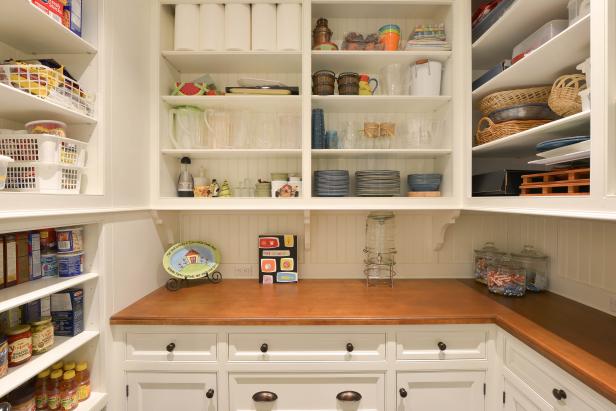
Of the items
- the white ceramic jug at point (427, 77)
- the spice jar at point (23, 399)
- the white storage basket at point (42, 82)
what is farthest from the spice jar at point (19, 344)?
the white ceramic jug at point (427, 77)

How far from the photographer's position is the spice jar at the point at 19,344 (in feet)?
3.40

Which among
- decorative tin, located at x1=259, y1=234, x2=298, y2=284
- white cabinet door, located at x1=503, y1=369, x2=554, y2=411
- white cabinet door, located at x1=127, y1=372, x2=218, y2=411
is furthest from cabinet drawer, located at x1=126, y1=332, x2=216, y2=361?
white cabinet door, located at x1=503, y1=369, x2=554, y2=411

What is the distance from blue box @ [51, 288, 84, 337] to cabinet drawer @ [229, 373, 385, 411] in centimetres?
71

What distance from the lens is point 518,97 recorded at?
144cm

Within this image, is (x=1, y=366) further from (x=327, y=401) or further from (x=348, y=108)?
(x=348, y=108)

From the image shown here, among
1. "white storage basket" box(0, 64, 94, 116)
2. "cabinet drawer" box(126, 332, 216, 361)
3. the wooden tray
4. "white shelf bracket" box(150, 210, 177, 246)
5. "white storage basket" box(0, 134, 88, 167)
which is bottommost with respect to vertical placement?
"cabinet drawer" box(126, 332, 216, 361)

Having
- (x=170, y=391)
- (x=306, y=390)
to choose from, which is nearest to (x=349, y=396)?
(x=306, y=390)

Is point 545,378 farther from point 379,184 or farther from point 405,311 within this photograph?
point 379,184

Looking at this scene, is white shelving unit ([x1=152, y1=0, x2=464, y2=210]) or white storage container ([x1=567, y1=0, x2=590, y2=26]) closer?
white storage container ([x1=567, y1=0, x2=590, y2=26])

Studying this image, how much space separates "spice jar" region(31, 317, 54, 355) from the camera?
1.12 metres

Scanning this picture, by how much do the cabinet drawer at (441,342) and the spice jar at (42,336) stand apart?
1.42 meters

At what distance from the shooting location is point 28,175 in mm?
1067

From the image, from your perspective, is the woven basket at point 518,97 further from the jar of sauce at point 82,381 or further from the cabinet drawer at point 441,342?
the jar of sauce at point 82,381

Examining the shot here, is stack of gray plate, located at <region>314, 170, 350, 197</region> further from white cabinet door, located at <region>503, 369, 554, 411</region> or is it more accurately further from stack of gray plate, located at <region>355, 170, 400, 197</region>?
white cabinet door, located at <region>503, 369, 554, 411</region>
